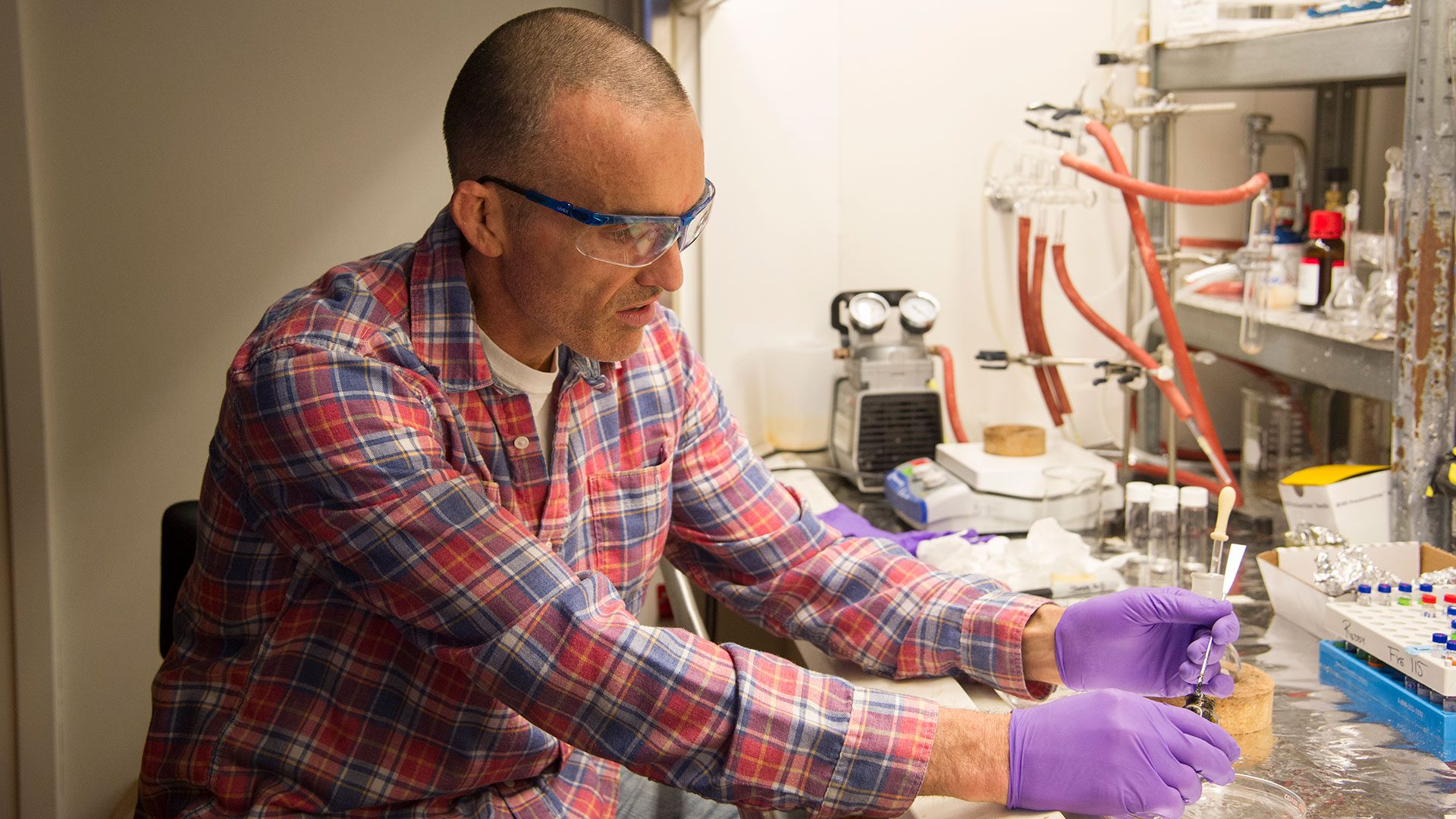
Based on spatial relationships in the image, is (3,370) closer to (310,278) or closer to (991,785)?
(310,278)

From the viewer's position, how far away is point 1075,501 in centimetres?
199

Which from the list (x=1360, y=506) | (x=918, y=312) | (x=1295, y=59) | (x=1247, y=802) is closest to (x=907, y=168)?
(x=918, y=312)

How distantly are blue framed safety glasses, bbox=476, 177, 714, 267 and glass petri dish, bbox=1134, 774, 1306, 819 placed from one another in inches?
29.2

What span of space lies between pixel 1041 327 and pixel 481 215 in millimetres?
1489

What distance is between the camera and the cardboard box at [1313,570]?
1.47 metres

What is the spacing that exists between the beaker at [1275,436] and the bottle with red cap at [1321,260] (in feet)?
1.20

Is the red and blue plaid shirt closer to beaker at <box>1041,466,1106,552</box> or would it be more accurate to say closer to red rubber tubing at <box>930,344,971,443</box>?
beaker at <box>1041,466,1106,552</box>

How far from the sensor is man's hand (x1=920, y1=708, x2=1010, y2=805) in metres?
1.07

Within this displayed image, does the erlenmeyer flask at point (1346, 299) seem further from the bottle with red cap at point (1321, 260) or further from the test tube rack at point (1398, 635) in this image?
the test tube rack at point (1398, 635)

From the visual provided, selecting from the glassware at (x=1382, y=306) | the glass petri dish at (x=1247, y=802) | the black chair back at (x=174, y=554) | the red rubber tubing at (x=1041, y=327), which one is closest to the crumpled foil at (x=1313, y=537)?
the glassware at (x=1382, y=306)

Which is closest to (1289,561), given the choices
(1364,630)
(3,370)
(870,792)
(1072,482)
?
(1364,630)

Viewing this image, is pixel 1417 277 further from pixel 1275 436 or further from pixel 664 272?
pixel 664 272

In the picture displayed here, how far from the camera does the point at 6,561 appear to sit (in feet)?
7.61

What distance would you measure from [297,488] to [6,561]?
62.1 inches
